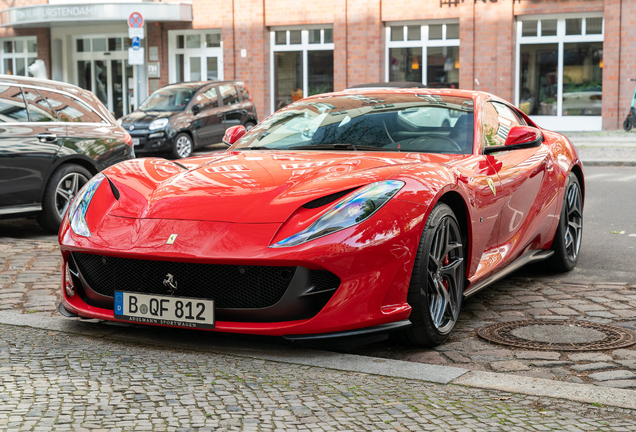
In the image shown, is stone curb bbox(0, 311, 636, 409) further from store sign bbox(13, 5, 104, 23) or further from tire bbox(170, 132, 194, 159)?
store sign bbox(13, 5, 104, 23)

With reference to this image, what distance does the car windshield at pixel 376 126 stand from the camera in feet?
16.7

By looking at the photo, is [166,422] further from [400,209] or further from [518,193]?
[518,193]

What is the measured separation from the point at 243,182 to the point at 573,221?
3302 mm

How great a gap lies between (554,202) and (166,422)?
12.2 ft

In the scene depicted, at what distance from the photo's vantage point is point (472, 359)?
13.8ft

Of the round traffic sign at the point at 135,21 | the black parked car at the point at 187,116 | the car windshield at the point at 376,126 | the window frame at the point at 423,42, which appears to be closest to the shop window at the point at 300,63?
the window frame at the point at 423,42

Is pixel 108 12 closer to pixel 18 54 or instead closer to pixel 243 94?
pixel 18 54

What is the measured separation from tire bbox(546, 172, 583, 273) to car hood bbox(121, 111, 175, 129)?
546 inches

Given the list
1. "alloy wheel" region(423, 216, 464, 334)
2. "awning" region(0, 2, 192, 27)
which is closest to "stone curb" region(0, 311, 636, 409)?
"alloy wheel" region(423, 216, 464, 334)

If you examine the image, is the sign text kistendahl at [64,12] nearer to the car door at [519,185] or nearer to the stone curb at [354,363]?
the car door at [519,185]

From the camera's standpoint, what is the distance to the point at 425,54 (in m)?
26.8

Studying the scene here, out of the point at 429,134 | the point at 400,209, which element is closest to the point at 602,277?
the point at 429,134

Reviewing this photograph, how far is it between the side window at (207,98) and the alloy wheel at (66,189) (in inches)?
473

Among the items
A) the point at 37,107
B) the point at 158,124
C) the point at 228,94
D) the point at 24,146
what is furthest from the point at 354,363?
the point at 228,94
